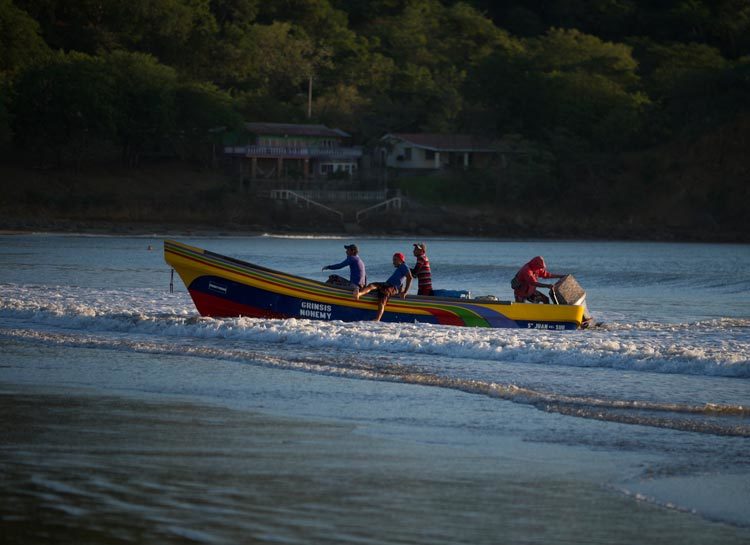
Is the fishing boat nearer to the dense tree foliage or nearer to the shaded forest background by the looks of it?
the shaded forest background

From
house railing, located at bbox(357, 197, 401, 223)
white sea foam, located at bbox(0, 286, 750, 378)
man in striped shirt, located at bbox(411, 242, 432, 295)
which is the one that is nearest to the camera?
white sea foam, located at bbox(0, 286, 750, 378)

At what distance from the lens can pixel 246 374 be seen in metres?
14.9

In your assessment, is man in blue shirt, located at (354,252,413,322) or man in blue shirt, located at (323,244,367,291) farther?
man in blue shirt, located at (323,244,367,291)

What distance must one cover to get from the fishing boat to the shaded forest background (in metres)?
44.2

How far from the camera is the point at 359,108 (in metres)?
80.1

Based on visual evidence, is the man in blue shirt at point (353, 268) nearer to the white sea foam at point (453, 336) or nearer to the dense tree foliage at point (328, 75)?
the white sea foam at point (453, 336)

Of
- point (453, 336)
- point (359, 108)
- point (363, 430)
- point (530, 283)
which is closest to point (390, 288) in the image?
point (453, 336)

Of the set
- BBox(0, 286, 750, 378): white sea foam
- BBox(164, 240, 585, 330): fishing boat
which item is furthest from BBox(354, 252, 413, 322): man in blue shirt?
BBox(0, 286, 750, 378): white sea foam

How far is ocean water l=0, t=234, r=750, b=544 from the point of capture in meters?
8.38

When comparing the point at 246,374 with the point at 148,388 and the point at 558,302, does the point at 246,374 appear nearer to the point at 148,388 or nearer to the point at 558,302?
the point at 148,388

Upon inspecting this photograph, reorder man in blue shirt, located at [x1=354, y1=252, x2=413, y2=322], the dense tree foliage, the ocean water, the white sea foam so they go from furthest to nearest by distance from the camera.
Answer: the dense tree foliage, man in blue shirt, located at [x1=354, y1=252, x2=413, y2=322], the white sea foam, the ocean water

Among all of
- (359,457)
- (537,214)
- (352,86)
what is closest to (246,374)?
(359,457)

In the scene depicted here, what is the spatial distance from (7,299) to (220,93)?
5118 cm

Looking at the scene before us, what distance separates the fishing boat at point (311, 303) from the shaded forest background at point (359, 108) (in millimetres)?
44175
